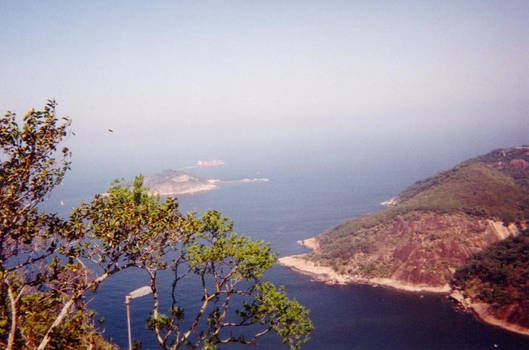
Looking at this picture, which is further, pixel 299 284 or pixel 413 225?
pixel 413 225

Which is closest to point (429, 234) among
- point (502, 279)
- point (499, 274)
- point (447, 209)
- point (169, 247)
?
point (447, 209)

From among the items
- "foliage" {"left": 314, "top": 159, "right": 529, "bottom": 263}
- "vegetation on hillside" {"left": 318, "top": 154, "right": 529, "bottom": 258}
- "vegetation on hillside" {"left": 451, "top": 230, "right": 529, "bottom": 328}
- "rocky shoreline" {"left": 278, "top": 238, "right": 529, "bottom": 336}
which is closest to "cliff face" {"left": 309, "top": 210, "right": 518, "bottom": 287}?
"foliage" {"left": 314, "top": 159, "right": 529, "bottom": 263}

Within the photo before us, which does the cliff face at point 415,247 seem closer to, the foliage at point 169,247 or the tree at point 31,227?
the foliage at point 169,247

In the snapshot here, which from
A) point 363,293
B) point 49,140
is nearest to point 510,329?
point 363,293

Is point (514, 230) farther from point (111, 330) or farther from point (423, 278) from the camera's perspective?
point (111, 330)

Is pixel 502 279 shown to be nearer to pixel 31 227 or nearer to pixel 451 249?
pixel 451 249

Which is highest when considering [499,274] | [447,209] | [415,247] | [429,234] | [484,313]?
[447,209]

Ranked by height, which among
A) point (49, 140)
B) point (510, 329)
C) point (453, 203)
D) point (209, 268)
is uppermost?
point (49, 140)

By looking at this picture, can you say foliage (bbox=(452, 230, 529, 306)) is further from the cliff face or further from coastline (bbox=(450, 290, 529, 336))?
the cliff face

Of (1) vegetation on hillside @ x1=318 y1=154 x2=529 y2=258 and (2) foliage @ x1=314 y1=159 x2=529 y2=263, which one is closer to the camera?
(2) foliage @ x1=314 y1=159 x2=529 y2=263
